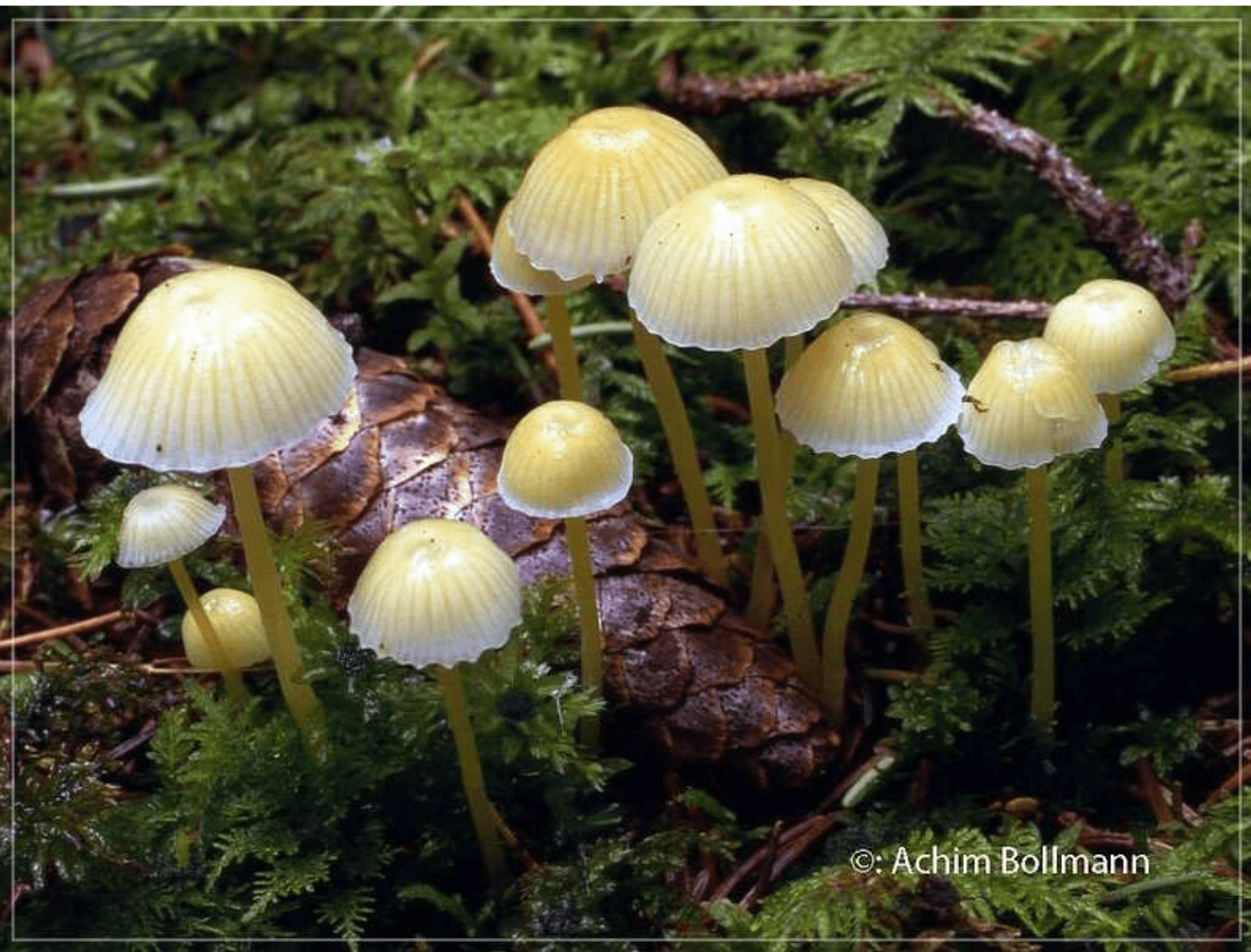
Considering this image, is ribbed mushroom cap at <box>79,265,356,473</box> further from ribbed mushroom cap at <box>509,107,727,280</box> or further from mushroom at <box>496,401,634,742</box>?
ribbed mushroom cap at <box>509,107,727,280</box>

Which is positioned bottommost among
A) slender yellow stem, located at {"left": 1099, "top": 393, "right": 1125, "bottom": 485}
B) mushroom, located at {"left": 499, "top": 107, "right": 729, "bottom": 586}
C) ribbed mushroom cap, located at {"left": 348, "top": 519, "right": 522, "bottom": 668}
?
slender yellow stem, located at {"left": 1099, "top": 393, "right": 1125, "bottom": 485}

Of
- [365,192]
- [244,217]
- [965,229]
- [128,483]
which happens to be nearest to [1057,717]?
[965,229]

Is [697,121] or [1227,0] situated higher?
[1227,0]

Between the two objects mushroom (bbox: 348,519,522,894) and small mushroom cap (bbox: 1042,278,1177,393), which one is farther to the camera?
small mushroom cap (bbox: 1042,278,1177,393)

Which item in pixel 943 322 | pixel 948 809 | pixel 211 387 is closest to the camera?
pixel 211 387

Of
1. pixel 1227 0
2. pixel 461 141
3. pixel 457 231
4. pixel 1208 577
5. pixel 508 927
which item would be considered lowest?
pixel 508 927

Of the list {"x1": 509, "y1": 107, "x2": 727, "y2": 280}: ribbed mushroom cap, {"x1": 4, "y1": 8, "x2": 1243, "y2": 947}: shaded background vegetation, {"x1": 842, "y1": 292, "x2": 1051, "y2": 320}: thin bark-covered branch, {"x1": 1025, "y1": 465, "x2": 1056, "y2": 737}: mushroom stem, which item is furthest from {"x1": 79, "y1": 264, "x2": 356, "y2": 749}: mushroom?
{"x1": 842, "y1": 292, "x2": 1051, "y2": 320}: thin bark-covered branch

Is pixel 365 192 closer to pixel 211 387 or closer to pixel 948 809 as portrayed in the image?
pixel 211 387

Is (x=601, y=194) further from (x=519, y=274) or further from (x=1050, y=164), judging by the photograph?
(x=1050, y=164)
